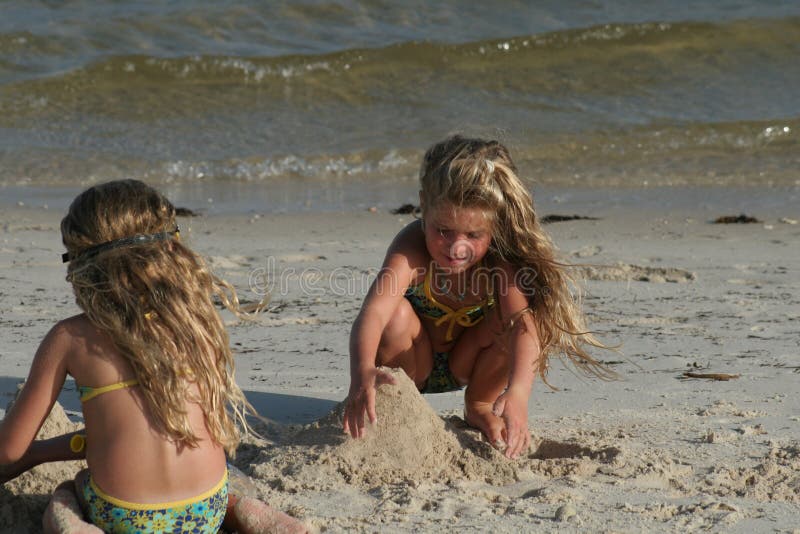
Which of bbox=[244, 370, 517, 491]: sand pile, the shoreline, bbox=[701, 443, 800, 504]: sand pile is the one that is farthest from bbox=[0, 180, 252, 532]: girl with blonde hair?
the shoreline

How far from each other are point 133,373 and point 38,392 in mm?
208

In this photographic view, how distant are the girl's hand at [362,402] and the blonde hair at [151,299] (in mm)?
520

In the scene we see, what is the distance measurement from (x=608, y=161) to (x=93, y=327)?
7110mm

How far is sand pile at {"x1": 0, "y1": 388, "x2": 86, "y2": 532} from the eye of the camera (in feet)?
8.25

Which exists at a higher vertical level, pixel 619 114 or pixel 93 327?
pixel 619 114

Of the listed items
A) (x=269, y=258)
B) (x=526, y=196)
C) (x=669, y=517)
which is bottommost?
(x=669, y=517)

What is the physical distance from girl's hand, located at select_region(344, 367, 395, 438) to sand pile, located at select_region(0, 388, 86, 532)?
740 millimetres

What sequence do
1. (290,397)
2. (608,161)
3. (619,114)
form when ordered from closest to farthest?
(290,397)
(608,161)
(619,114)

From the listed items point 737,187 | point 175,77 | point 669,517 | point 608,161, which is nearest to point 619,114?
point 608,161

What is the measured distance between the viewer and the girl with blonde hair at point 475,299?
307 centimetres

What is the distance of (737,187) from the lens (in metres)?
7.81

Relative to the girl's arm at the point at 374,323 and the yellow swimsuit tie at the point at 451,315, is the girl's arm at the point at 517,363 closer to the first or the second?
the yellow swimsuit tie at the point at 451,315

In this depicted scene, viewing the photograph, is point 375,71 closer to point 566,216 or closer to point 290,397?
point 566,216

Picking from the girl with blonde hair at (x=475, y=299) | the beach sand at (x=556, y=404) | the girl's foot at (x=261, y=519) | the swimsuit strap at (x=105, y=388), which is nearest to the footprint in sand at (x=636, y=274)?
the beach sand at (x=556, y=404)
